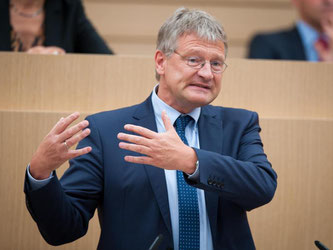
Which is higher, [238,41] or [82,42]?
[238,41]

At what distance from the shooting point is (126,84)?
249cm

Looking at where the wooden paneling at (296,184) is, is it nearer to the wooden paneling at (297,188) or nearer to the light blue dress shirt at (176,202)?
the wooden paneling at (297,188)

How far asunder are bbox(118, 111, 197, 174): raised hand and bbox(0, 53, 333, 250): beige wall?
32.1 inches

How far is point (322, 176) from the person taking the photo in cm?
245

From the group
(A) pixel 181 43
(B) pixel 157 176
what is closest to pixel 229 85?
(A) pixel 181 43

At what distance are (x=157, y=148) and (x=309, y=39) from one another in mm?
1978

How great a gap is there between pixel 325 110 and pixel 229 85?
445 millimetres

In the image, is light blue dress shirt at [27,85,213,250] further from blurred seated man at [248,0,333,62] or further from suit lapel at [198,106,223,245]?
blurred seated man at [248,0,333,62]

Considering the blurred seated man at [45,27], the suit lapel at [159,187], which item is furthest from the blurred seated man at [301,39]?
the suit lapel at [159,187]

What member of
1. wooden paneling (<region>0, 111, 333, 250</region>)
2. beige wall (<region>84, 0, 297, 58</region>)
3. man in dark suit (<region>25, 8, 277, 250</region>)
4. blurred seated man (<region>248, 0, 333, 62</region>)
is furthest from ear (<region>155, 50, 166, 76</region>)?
beige wall (<region>84, 0, 297, 58</region>)

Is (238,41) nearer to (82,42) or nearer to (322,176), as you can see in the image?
(82,42)

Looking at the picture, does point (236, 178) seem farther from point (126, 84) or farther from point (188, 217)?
point (126, 84)

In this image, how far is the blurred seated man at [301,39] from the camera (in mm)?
3244

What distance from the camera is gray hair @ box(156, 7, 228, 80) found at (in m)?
1.91
